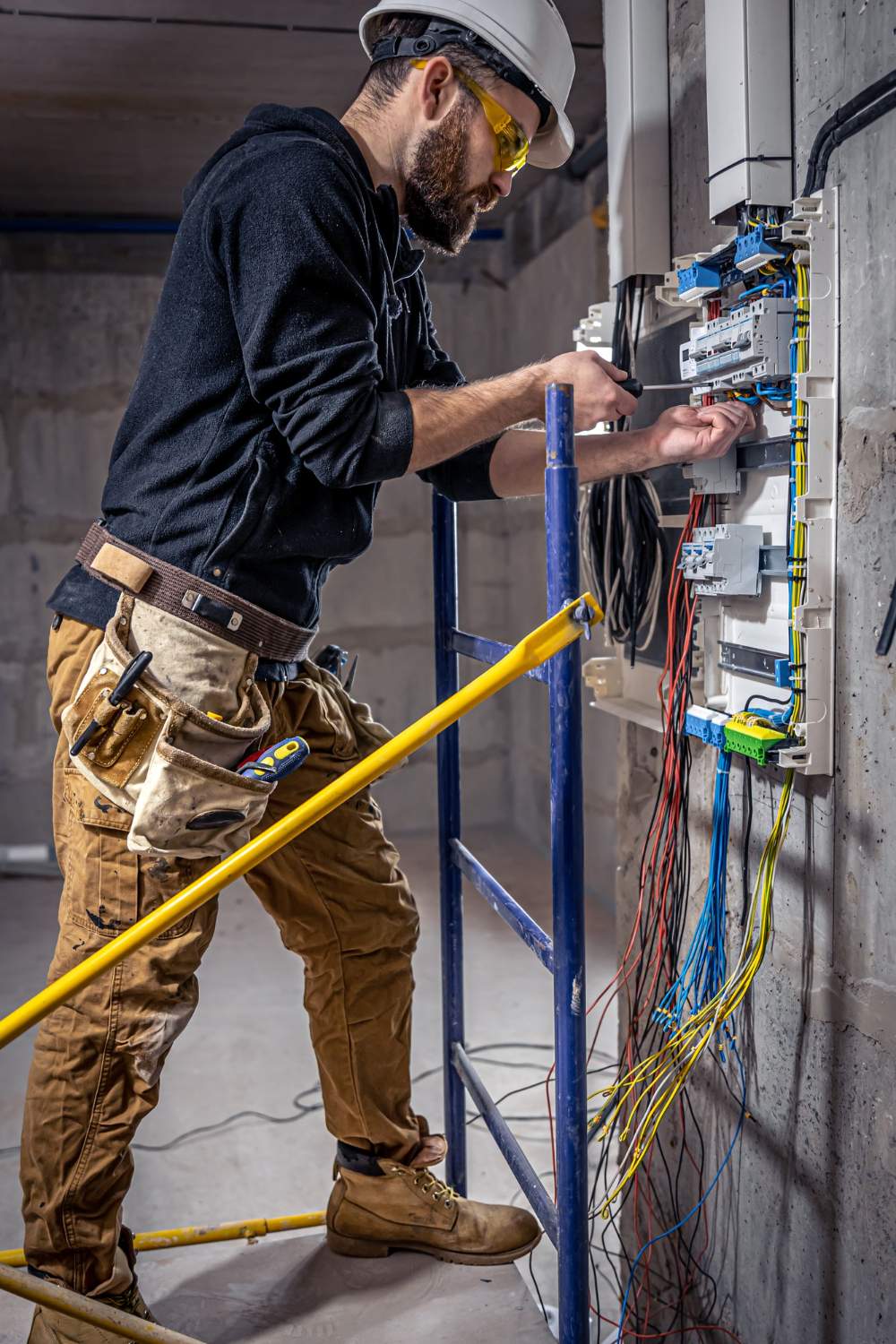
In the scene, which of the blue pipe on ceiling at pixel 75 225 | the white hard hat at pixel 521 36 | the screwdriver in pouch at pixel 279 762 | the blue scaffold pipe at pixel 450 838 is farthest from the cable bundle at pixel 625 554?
the blue pipe on ceiling at pixel 75 225

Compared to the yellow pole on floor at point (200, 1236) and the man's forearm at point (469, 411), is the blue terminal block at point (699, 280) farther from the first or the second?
the yellow pole on floor at point (200, 1236)

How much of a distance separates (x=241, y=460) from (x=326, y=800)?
472 millimetres

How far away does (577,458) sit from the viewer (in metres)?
1.51

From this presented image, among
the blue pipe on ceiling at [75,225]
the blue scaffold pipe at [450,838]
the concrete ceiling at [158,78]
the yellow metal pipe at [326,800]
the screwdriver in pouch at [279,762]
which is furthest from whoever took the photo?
the blue pipe on ceiling at [75,225]

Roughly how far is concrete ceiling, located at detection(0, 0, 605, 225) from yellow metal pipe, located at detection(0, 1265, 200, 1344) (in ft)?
8.94

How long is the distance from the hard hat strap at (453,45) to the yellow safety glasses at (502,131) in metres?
0.02

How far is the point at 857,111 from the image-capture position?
1.23m

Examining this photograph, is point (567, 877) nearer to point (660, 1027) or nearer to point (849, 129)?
point (660, 1027)

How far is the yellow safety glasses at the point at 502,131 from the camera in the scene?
4.78ft

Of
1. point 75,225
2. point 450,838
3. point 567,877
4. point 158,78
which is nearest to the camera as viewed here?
point 567,877

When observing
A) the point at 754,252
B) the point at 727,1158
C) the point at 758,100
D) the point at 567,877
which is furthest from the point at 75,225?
the point at 727,1158

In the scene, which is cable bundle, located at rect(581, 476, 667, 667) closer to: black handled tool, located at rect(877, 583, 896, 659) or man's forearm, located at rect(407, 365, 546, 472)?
man's forearm, located at rect(407, 365, 546, 472)

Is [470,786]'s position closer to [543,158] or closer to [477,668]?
[477,668]

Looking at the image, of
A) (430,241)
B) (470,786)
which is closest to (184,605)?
(430,241)
